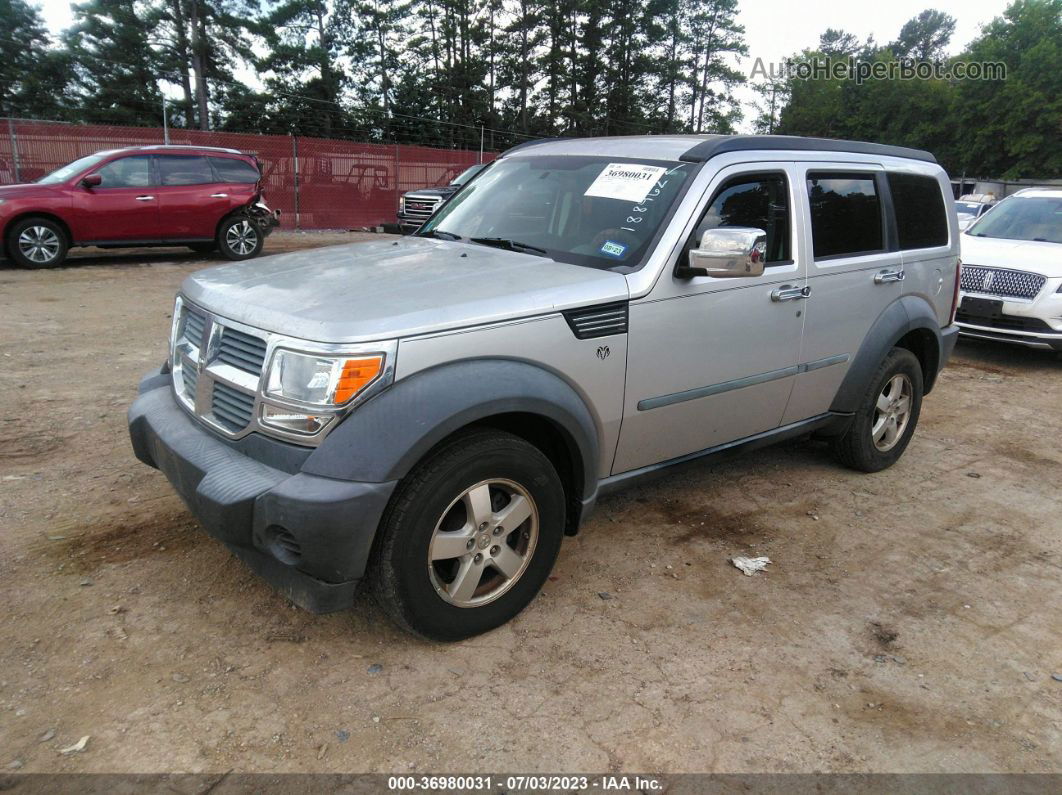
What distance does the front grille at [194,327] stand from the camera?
3107mm

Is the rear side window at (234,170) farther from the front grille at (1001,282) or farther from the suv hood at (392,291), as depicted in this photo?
the front grille at (1001,282)

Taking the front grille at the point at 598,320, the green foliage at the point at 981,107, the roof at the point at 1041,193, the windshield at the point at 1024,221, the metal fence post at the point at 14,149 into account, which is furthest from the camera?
the green foliage at the point at 981,107

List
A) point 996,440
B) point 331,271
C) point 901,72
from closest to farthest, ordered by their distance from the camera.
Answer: point 331,271 → point 996,440 → point 901,72

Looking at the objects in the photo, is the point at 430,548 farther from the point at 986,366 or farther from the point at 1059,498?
the point at 986,366

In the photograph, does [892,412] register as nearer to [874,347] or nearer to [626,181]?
[874,347]

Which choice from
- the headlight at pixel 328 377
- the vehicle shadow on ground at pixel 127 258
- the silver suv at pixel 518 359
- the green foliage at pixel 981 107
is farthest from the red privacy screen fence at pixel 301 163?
the green foliage at pixel 981 107

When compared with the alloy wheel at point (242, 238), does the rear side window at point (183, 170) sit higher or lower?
higher

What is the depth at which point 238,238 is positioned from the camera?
42.1ft

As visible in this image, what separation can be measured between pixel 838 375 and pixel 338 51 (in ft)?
139

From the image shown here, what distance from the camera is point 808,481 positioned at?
4.76 m

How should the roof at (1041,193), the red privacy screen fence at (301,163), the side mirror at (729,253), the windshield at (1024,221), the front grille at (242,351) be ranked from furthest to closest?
the red privacy screen fence at (301,163)
the roof at (1041,193)
the windshield at (1024,221)
the side mirror at (729,253)
the front grille at (242,351)

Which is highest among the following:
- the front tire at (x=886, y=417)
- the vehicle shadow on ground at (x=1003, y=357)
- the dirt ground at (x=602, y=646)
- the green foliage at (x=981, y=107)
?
the green foliage at (x=981, y=107)

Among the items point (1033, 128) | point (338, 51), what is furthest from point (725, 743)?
point (1033, 128)

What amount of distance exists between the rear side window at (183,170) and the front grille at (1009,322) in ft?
35.3
